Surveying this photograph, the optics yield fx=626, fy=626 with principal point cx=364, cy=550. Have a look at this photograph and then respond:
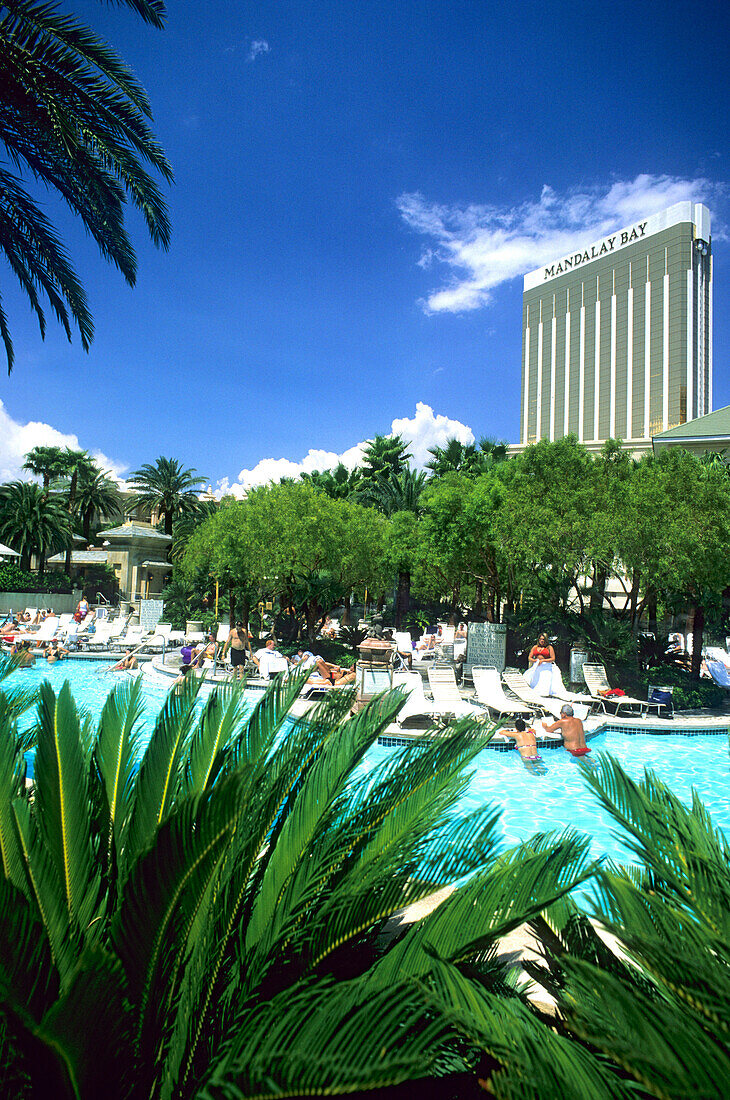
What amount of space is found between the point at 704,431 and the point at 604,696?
33691 mm

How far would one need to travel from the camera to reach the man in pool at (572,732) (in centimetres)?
1025

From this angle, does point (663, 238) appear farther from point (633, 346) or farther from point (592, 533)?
point (592, 533)

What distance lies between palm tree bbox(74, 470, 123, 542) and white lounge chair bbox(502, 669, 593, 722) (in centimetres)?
3663

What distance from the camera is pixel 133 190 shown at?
32.2ft

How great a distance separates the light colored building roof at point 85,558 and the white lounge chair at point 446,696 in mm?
32796

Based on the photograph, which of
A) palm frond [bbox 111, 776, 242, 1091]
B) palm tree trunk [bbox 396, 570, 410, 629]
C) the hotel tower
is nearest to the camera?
palm frond [bbox 111, 776, 242, 1091]

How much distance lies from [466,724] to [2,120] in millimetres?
11151

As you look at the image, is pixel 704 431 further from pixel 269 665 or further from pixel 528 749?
pixel 528 749

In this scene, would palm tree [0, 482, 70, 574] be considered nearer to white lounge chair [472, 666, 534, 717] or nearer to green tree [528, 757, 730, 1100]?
white lounge chair [472, 666, 534, 717]

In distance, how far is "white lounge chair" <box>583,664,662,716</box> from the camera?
1305cm

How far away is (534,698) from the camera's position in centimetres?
1266

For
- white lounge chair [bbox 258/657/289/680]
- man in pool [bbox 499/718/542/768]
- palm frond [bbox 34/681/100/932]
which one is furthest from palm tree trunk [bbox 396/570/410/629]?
palm frond [bbox 34/681/100/932]

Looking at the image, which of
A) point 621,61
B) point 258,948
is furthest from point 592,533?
point 258,948

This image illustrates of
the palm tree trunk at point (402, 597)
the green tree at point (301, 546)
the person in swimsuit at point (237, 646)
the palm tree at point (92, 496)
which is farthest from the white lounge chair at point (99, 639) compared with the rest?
the palm tree at point (92, 496)
